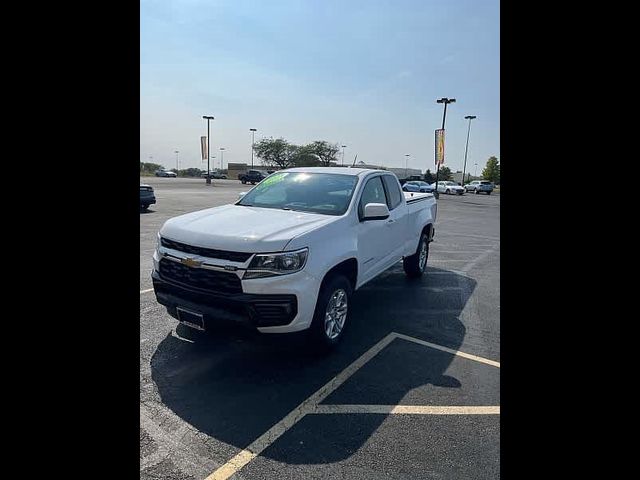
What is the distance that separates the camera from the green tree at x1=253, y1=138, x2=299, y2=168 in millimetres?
88312

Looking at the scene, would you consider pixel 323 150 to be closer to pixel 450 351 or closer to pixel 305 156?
pixel 305 156

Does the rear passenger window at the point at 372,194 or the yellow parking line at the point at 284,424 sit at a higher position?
the rear passenger window at the point at 372,194

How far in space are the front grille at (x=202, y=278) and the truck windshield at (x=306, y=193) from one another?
139 cm

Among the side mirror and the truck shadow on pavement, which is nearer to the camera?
the truck shadow on pavement

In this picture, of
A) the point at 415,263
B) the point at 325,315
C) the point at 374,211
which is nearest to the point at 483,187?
the point at 415,263

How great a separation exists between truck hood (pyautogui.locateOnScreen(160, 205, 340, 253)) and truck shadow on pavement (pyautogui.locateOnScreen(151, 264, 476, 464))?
0.74 meters

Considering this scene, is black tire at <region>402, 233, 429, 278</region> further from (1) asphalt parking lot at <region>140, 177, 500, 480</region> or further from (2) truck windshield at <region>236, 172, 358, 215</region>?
(2) truck windshield at <region>236, 172, 358, 215</region>

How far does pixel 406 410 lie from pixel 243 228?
80.0 inches

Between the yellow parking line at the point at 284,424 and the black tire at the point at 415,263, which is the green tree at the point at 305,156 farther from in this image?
the yellow parking line at the point at 284,424

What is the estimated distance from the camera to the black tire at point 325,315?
359cm

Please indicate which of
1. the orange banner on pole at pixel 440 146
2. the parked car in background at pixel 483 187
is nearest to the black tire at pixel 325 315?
the orange banner on pole at pixel 440 146

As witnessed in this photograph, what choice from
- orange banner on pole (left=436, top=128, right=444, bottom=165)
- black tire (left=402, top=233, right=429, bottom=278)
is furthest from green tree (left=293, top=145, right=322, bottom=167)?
black tire (left=402, top=233, right=429, bottom=278)
